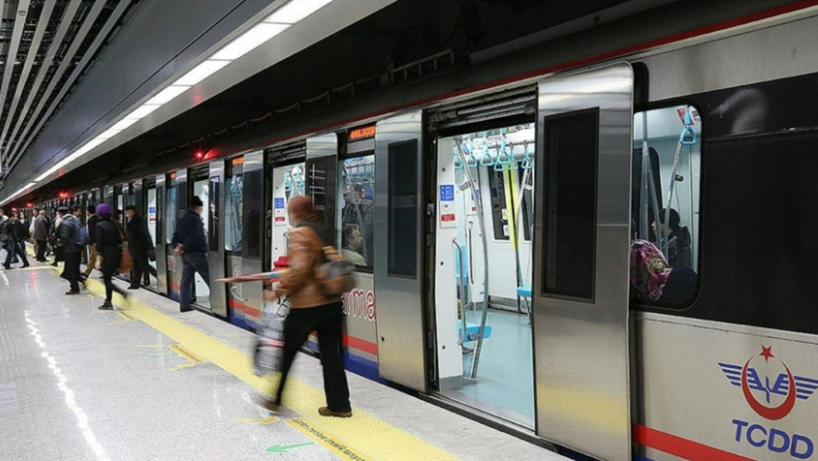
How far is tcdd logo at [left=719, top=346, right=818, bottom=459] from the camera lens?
2443 mm

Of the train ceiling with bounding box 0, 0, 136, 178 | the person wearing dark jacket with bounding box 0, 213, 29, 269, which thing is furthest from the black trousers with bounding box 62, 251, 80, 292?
the person wearing dark jacket with bounding box 0, 213, 29, 269

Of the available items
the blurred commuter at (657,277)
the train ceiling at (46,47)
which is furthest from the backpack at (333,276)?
the train ceiling at (46,47)

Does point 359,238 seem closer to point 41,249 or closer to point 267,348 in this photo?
point 267,348

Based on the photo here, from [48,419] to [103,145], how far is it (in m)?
6.87

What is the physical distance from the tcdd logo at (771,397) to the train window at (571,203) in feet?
2.66

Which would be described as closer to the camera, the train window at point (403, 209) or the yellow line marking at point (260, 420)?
the yellow line marking at point (260, 420)

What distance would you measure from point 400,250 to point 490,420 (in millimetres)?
1382

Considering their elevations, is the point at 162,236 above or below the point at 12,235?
above

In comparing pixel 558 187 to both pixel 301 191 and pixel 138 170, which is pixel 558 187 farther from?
pixel 138 170

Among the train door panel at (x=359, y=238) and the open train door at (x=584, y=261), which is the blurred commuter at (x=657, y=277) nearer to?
the open train door at (x=584, y=261)

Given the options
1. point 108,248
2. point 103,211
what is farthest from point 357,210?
point 108,248

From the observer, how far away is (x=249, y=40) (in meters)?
4.29

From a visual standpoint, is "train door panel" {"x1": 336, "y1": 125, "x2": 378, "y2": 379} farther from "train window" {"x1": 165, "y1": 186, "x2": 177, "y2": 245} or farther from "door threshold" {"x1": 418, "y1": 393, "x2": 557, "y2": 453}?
"train window" {"x1": 165, "y1": 186, "x2": 177, "y2": 245}

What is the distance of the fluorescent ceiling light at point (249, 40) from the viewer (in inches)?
157
